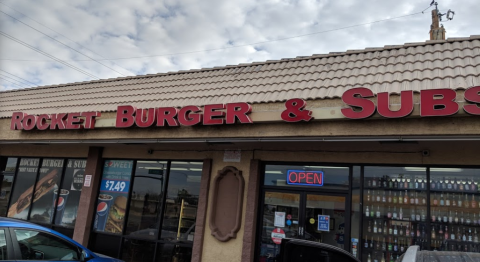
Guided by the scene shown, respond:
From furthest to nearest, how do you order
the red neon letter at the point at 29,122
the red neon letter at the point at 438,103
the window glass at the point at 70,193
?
the window glass at the point at 70,193
the red neon letter at the point at 29,122
the red neon letter at the point at 438,103

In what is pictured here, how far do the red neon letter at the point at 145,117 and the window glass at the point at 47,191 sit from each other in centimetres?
444

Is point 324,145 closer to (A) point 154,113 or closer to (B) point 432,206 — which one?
(B) point 432,206

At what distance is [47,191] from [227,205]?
21.6 ft

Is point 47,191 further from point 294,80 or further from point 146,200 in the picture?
point 294,80

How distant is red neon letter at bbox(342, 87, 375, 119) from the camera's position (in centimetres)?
588

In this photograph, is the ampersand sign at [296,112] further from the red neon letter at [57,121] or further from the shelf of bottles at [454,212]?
the red neon letter at [57,121]

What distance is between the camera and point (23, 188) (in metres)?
11.5

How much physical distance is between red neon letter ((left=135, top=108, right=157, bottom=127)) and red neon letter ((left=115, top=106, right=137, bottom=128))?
0.19 m

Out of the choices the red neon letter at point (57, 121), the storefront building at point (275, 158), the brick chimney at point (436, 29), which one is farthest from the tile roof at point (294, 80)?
the brick chimney at point (436, 29)

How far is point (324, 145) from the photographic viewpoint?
6.97 m

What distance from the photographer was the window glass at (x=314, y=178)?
7.27 meters

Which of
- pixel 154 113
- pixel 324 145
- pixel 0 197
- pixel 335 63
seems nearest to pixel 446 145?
pixel 324 145

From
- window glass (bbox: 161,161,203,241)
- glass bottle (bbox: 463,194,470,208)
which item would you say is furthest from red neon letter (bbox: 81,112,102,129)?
glass bottle (bbox: 463,194,470,208)

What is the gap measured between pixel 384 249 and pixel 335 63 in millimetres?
4235
